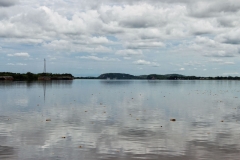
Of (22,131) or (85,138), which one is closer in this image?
(85,138)

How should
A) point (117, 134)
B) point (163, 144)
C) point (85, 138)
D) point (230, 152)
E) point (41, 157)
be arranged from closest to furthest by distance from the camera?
point (41, 157), point (230, 152), point (163, 144), point (85, 138), point (117, 134)

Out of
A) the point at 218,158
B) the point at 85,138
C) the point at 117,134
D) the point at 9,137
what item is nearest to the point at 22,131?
the point at 9,137

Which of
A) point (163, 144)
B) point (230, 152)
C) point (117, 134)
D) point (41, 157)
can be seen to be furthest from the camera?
point (117, 134)

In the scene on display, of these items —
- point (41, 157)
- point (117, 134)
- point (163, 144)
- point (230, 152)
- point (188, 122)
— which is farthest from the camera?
point (188, 122)

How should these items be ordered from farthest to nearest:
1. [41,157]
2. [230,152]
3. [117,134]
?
[117,134] < [230,152] < [41,157]

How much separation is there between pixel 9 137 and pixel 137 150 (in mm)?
10720

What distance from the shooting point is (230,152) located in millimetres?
19219

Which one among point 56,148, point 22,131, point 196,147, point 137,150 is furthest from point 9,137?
point 196,147

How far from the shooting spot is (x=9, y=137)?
23.0 meters

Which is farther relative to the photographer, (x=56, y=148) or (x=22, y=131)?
(x=22, y=131)

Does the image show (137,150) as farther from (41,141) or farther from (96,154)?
(41,141)

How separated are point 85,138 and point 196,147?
8.64 metres

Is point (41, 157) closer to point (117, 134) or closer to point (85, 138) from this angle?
point (85, 138)

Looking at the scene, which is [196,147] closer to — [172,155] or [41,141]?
[172,155]
